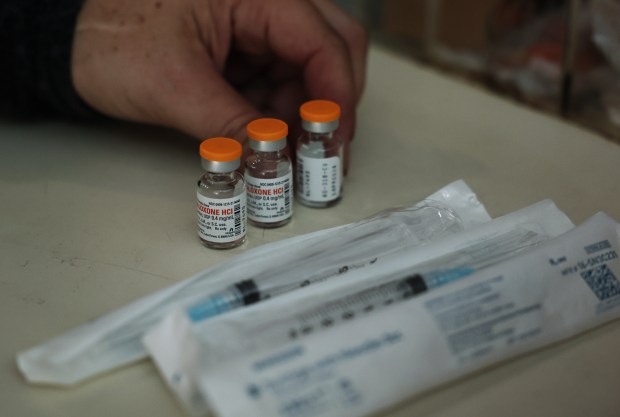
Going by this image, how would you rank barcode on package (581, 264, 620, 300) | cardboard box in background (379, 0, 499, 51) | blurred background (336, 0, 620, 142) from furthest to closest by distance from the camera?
cardboard box in background (379, 0, 499, 51), blurred background (336, 0, 620, 142), barcode on package (581, 264, 620, 300)

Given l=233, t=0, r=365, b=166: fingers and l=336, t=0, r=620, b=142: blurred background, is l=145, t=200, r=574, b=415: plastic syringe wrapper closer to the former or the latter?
l=233, t=0, r=365, b=166: fingers

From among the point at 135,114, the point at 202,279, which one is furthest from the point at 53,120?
the point at 202,279

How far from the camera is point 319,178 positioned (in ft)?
2.77

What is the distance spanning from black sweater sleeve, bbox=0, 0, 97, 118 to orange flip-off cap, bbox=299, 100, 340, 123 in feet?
0.95

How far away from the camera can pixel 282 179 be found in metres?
0.80

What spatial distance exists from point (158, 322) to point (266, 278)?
10 cm

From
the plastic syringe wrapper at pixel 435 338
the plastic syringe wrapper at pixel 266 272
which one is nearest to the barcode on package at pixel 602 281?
the plastic syringe wrapper at pixel 435 338

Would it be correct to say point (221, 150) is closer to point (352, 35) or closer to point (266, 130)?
point (266, 130)

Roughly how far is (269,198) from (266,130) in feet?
→ 0.23

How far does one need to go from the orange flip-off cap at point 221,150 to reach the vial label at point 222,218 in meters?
0.04

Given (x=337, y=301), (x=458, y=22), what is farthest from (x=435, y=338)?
(x=458, y=22)

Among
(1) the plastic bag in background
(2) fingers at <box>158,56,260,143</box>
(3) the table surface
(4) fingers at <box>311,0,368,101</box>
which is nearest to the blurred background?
(1) the plastic bag in background

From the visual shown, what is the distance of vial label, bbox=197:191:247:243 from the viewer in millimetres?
758

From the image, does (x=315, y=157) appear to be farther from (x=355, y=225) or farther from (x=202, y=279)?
(x=202, y=279)
